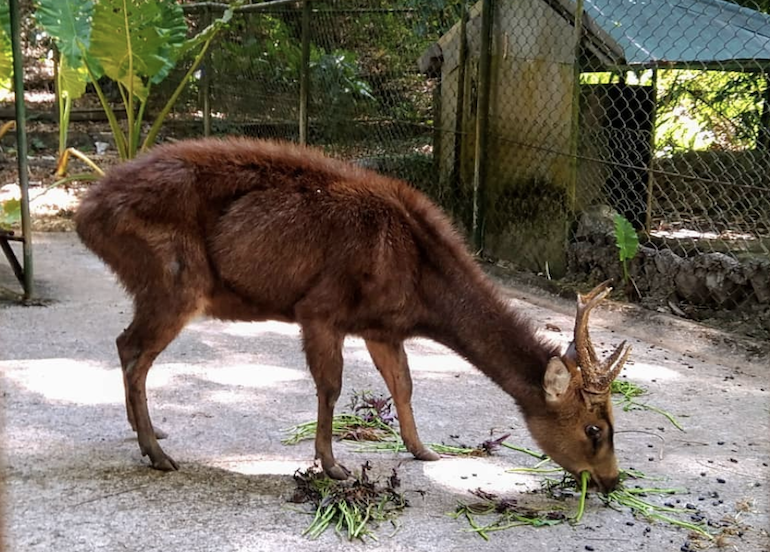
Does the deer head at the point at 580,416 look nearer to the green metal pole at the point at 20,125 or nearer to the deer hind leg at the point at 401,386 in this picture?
the deer hind leg at the point at 401,386

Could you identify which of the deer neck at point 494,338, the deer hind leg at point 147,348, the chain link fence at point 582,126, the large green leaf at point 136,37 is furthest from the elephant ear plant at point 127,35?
the deer neck at point 494,338

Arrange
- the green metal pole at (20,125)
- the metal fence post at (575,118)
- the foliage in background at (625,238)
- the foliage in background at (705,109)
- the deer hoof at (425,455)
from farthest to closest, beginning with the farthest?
the foliage in background at (705,109) → the metal fence post at (575,118) → the foliage in background at (625,238) → the green metal pole at (20,125) → the deer hoof at (425,455)

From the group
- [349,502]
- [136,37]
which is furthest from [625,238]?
[136,37]

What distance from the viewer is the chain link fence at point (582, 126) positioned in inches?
274

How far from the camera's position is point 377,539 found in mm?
3740

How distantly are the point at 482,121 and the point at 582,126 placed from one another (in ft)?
3.24

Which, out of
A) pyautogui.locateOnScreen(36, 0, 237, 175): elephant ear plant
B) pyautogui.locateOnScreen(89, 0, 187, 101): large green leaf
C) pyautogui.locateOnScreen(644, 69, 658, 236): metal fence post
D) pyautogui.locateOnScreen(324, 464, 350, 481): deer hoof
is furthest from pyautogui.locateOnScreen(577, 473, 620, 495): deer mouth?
pyautogui.locateOnScreen(89, 0, 187, 101): large green leaf

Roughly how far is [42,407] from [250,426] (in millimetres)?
1105

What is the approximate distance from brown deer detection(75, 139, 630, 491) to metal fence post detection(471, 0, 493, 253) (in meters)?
3.95

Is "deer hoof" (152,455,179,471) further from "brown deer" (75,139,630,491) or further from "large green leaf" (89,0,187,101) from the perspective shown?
"large green leaf" (89,0,187,101)

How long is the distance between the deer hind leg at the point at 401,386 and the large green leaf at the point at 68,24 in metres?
4.50

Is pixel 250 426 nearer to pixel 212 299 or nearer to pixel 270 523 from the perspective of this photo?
pixel 212 299

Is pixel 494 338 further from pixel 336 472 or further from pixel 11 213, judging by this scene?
pixel 11 213

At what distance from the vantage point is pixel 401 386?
15.4 feet
